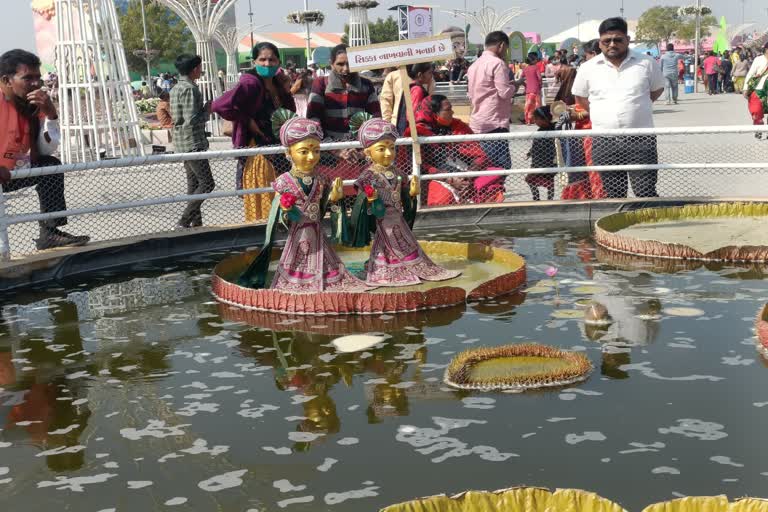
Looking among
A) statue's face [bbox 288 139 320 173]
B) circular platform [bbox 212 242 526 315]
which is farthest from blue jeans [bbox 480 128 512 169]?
statue's face [bbox 288 139 320 173]

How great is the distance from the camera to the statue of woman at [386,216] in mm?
7586

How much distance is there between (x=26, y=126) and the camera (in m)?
8.83

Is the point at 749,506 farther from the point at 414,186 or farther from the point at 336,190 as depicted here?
the point at 414,186

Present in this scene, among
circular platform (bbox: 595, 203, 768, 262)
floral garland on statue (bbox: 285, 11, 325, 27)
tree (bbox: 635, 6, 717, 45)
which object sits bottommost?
circular platform (bbox: 595, 203, 768, 262)

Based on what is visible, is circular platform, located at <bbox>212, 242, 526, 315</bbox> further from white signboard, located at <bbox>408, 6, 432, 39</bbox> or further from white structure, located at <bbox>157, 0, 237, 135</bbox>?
white structure, located at <bbox>157, 0, 237, 135</bbox>

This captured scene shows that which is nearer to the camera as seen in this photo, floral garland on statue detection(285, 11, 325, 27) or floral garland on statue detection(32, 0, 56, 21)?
floral garland on statue detection(285, 11, 325, 27)

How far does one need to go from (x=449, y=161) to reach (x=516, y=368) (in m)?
5.57

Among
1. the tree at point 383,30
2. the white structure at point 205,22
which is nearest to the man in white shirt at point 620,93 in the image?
the white structure at point 205,22

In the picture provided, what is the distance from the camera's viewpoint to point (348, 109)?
10438 millimetres

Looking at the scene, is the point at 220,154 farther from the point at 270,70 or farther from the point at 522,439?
the point at 522,439

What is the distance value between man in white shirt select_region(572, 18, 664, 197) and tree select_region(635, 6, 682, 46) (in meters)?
83.0

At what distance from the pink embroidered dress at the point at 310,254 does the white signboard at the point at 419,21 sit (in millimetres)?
18292

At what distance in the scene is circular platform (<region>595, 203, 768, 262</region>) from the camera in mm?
8312

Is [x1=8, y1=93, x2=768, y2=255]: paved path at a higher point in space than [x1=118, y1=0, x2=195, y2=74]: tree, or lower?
lower
